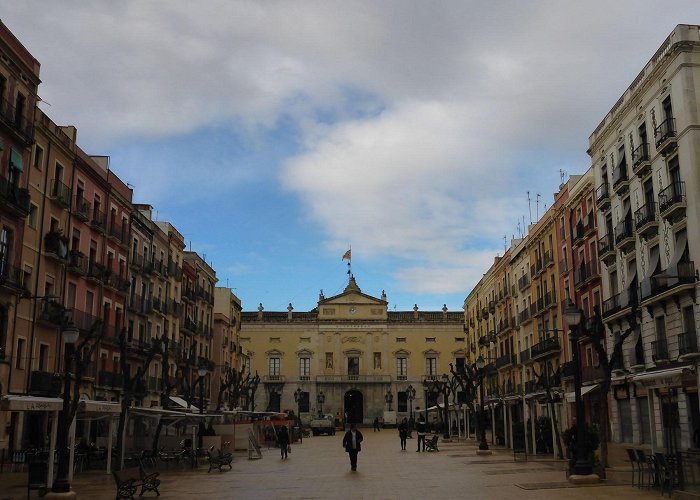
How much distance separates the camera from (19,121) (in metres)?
29.8

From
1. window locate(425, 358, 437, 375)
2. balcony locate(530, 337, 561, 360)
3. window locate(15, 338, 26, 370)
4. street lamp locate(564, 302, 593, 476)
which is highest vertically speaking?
window locate(425, 358, 437, 375)

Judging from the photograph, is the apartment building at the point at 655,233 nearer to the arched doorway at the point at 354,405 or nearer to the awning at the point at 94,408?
the awning at the point at 94,408

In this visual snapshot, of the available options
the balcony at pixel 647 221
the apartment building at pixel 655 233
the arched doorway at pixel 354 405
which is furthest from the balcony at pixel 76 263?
the arched doorway at pixel 354 405

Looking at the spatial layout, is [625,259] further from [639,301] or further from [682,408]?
[682,408]

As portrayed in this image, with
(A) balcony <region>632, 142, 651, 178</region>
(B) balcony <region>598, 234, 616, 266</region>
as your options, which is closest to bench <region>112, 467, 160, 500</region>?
(A) balcony <region>632, 142, 651, 178</region>

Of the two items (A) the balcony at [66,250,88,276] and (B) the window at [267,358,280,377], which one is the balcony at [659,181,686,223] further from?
(B) the window at [267,358,280,377]

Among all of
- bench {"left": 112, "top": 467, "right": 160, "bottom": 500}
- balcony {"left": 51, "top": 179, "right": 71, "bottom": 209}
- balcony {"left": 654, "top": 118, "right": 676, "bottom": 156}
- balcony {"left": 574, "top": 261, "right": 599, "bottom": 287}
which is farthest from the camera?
balcony {"left": 574, "top": 261, "right": 599, "bottom": 287}

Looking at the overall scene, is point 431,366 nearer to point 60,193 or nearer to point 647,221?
point 647,221

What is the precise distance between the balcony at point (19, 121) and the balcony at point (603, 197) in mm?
27434

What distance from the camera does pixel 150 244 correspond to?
48906 millimetres

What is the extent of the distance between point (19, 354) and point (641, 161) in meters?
27.9

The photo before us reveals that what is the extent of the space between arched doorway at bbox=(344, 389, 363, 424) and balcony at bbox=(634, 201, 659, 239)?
65780 millimetres

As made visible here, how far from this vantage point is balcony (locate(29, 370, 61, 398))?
30.4m

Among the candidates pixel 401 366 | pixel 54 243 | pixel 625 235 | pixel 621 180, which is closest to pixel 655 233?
pixel 625 235
